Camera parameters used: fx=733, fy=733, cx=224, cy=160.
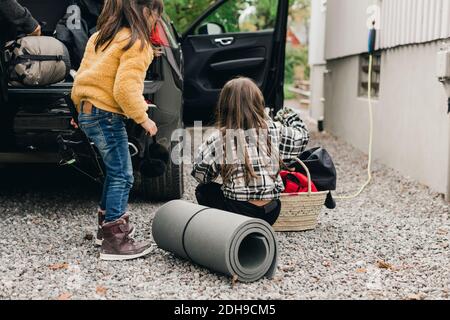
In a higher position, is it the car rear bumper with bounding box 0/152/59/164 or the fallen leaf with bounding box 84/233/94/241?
the car rear bumper with bounding box 0/152/59/164

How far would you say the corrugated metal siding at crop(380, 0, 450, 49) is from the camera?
6.16 m

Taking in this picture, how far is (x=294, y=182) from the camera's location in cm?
490

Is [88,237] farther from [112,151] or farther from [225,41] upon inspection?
[225,41]

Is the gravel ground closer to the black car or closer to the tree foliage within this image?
the black car

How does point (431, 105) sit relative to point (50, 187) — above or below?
above

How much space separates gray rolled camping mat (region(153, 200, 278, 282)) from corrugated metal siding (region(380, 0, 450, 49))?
2.99m

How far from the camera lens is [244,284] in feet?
12.3

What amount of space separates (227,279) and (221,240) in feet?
0.77

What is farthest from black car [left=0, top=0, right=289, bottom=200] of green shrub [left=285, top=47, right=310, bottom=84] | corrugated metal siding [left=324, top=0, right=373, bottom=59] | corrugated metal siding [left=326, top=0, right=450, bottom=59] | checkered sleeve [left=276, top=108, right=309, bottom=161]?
green shrub [left=285, top=47, right=310, bottom=84]

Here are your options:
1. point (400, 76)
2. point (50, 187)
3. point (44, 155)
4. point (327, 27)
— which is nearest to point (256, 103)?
point (44, 155)

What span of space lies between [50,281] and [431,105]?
4.05m

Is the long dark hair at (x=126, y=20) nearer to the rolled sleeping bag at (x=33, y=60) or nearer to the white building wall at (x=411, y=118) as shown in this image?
the rolled sleeping bag at (x=33, y=60)

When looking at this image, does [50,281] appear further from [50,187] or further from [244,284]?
[50,187]

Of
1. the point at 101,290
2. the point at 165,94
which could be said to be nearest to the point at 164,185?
the point at 165,94
